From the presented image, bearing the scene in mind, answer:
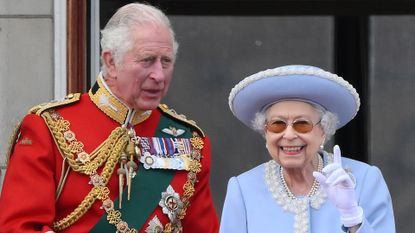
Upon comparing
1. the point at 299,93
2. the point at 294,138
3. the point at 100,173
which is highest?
the point at 299,93

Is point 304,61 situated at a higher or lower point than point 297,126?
higher

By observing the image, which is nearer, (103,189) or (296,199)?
(296,199)

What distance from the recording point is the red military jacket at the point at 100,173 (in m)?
5.20

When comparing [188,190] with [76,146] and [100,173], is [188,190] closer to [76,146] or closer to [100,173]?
[100,173]

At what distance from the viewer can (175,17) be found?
23.5 ft

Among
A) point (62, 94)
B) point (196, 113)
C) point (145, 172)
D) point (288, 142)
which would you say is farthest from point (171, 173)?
point (196, 113)

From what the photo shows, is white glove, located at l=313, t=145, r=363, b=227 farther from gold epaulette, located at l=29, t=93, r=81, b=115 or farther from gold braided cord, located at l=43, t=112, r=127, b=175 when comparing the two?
gold epaulette, located at l=29, t=93, r=81, b=115

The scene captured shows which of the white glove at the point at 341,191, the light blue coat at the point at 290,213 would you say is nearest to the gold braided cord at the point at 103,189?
the light blue coat at the point at 290,213

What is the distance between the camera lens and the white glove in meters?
4.70

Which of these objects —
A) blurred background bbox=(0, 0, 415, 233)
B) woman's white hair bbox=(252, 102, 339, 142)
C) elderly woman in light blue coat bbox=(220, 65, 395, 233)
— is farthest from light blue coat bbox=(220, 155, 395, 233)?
blurred background bbox=(0, 0, 415, 233)

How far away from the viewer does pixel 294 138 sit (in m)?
4.94

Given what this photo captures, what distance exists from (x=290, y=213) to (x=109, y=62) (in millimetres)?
827

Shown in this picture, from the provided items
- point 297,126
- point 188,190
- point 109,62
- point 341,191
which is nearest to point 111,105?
point 109,62

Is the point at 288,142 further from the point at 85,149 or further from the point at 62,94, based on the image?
the point at 62,94
